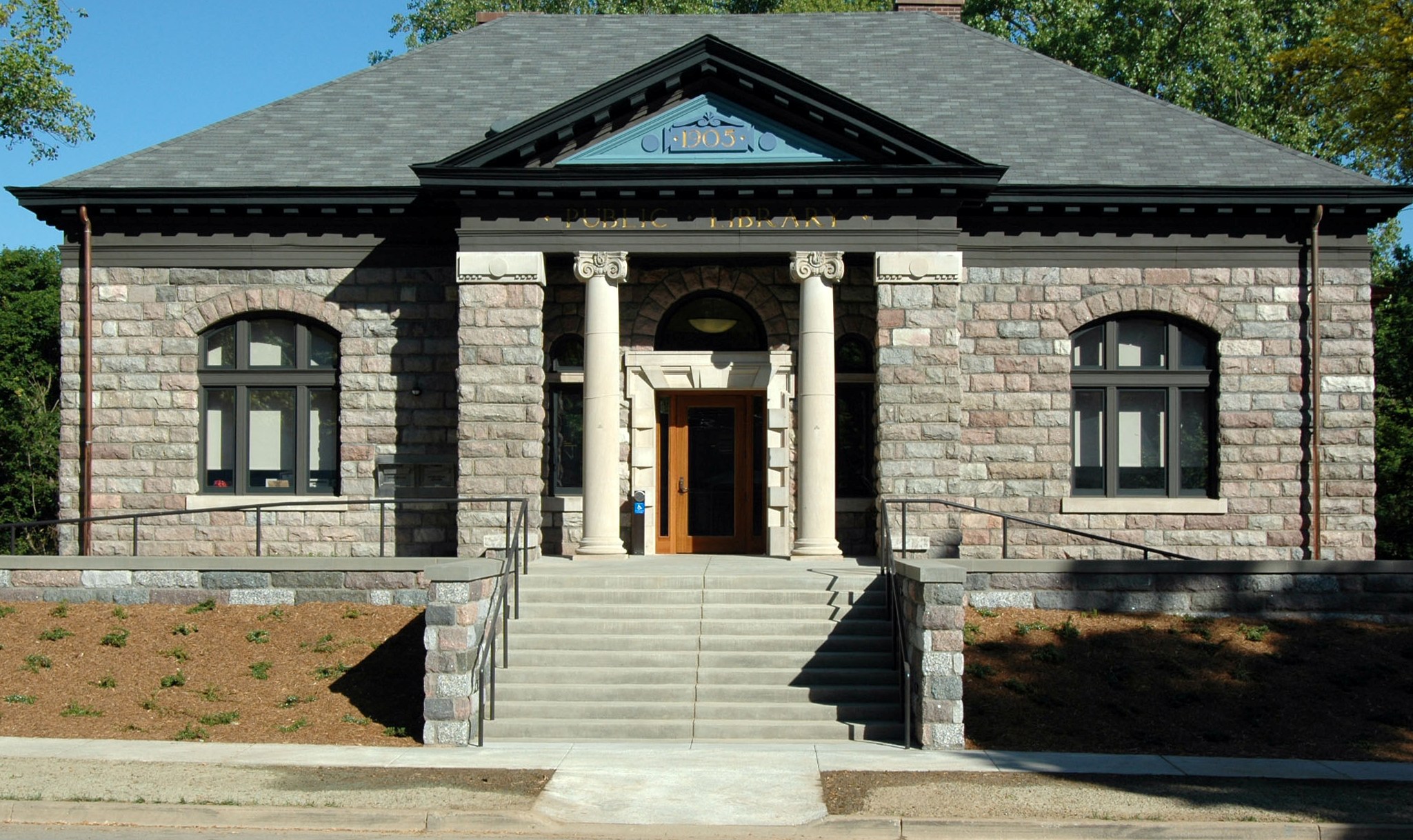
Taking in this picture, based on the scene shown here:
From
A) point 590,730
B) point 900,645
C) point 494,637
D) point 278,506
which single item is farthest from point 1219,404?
point 278,506

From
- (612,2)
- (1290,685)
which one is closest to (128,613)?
(1290,685)

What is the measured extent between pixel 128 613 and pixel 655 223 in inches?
331

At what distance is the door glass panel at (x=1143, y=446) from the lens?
19562mm

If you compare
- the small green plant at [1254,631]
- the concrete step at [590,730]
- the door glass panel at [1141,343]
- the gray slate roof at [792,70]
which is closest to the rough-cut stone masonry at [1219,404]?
the door glass panel at [1141,343]

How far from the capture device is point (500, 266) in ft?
59.4

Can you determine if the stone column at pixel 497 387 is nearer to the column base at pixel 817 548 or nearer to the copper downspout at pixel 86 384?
the column base at pixel 817 548

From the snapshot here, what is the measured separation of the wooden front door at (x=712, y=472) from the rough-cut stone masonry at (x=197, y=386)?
10.6 feet

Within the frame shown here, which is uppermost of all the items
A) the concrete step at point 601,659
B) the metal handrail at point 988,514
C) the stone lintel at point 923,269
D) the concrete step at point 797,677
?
the stone lintel at point 923,269

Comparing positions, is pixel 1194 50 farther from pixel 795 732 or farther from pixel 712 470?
pixel 795 732

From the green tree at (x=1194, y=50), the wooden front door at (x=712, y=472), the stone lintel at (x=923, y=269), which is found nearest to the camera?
the stone lintel at (x=923, y=269)

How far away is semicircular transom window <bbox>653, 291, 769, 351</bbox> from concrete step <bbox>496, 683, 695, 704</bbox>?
285 inches

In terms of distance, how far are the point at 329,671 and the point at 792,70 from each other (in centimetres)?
1293

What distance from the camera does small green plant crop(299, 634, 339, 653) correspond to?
14.5 meters

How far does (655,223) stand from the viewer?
18.1 m
